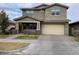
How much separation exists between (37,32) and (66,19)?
3.98 m

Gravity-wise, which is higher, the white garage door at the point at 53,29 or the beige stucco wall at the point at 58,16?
the beige stucco wall at the point at 58,16

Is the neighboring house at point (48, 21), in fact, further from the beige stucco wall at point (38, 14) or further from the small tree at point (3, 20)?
the small tree at point (3, 20)

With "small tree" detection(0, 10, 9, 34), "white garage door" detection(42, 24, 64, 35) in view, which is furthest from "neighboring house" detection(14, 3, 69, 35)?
"small tree" detection(0, 10, 9, 34)

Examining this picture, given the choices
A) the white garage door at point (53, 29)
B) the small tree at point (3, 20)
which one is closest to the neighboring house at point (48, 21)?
the white garage door at point (53, 29)

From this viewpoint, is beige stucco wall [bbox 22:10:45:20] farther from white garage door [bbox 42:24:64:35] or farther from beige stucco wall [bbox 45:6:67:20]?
white garage door [bbox 42:24:64:35]

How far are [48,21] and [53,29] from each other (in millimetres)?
1303

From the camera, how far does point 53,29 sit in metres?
20.4

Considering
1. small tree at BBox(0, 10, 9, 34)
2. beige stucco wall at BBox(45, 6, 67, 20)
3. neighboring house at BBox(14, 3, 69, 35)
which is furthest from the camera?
beige stucco wall at BBox(45, 6, 67, 20)

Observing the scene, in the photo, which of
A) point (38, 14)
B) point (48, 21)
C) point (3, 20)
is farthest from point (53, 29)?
point (3, 20)

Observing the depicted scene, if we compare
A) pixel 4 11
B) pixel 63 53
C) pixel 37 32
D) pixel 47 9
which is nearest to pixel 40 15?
pixel 47 9

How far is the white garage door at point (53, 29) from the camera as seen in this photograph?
20.2m

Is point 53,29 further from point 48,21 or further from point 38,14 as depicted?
point 38,14

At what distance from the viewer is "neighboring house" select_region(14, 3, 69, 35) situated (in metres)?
20.5
